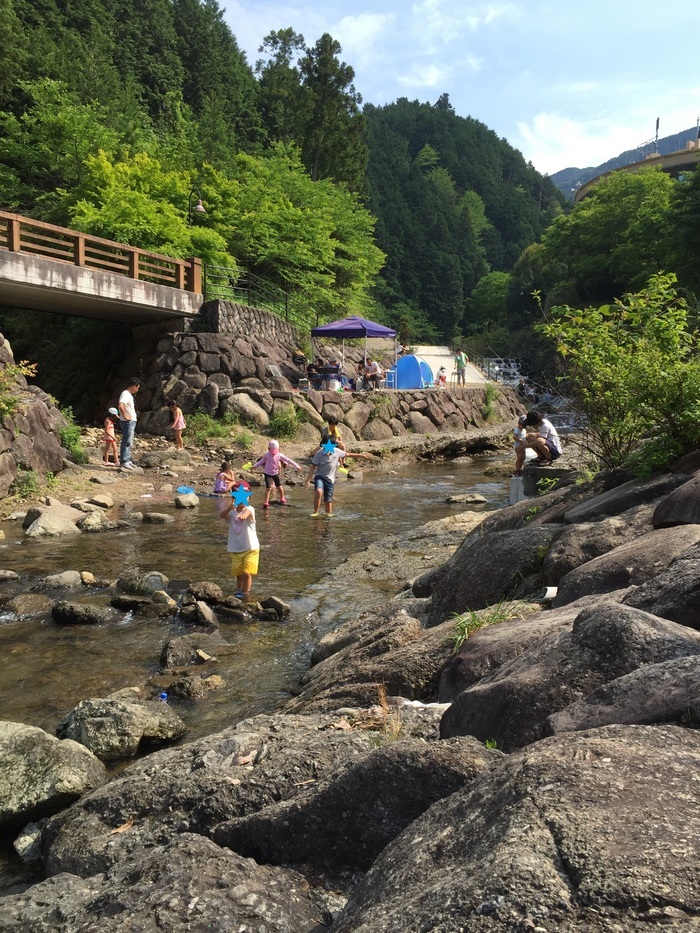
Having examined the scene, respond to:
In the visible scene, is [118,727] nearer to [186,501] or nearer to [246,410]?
[186,501]

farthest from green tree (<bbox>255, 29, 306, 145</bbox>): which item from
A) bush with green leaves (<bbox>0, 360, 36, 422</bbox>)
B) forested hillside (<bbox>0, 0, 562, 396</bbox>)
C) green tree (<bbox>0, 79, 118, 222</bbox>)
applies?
bush with green leaves (<bbox>0, 360, 36, 422</bbox>)

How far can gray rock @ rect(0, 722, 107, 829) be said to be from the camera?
446cm

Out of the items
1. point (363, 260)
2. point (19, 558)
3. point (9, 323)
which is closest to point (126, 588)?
point (19, 558)

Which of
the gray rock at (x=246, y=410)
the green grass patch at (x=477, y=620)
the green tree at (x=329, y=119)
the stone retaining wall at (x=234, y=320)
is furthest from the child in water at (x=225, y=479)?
the green tree at (x=329, y=119)

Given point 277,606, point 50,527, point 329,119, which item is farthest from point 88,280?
point 329,119

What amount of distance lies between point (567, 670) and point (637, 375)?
512 centimetres

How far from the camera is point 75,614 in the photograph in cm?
822

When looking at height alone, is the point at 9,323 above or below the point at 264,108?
below

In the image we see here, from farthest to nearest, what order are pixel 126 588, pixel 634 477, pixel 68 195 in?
pixel 68 195
pixel 126 588
pixel 634 477

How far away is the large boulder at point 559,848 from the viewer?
5.78ft

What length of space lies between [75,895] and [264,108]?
63525mm

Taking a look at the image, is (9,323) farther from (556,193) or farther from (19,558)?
(556,193)

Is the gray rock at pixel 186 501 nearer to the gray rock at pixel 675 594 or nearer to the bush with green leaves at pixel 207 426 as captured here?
the bush with green leaves at pixel 207 426

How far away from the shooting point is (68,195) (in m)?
27.3
